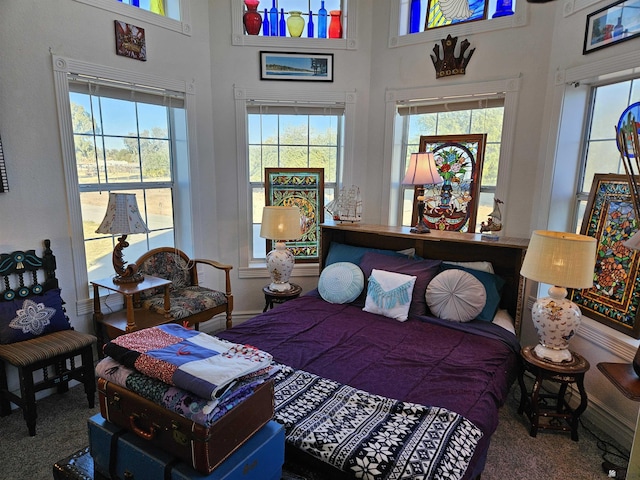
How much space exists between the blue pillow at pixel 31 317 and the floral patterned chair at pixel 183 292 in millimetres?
591

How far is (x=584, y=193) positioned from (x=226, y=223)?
3.05 meters

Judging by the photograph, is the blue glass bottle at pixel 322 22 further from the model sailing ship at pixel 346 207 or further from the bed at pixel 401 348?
the bed at pixel 401 348

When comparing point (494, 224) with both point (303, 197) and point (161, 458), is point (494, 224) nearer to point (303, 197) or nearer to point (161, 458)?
point (303, 197)

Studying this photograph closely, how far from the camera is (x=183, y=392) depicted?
1.12 meters

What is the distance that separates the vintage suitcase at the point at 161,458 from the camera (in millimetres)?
1118

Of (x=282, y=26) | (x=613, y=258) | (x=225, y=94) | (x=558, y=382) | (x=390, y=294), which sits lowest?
(x=558, y=382)

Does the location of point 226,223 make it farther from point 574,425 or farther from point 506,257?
point 574,425

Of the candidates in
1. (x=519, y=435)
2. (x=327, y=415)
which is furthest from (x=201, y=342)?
(x=519, y=435)

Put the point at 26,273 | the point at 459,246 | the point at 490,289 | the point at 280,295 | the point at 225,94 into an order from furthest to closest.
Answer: the point at 225,94, the point at 280,295, the point at 459,246, the point at 490,289, the point at 26,273

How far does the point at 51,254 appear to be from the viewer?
272cm

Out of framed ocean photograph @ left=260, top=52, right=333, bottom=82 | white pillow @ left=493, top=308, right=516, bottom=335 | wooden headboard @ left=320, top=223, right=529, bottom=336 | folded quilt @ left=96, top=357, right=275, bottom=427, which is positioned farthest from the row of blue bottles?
folded quilt @ left=96, top=357, right=275, bottom=427

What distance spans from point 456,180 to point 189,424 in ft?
10.7

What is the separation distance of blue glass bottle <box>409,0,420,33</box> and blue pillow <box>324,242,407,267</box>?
6.92ft

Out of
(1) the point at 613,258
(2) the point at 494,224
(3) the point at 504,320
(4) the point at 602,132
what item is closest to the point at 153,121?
(2) the point at 494,224
